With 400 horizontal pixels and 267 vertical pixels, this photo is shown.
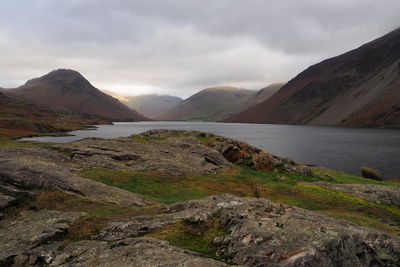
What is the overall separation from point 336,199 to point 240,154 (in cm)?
2134

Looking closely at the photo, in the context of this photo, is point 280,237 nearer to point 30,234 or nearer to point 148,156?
point 30,234

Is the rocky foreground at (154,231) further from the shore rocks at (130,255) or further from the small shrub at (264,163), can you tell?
the small shrub at (264,163)

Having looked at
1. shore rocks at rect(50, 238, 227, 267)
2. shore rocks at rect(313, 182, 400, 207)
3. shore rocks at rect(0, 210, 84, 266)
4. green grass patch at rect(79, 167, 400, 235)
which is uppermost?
shore rocks at rect(50, 238, 227, 267)

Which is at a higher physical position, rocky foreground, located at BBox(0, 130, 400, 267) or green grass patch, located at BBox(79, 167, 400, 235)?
rocky foreground, located at BBox(0, 130, 400, 267)

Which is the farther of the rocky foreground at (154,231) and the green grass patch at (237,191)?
the green grass patch at (237,191)

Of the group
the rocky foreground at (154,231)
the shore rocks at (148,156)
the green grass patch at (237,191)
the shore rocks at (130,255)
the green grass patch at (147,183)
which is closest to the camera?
the shore rocks at (130,255)

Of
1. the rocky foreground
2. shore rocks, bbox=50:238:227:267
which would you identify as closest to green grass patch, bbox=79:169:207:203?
the rocky foreground

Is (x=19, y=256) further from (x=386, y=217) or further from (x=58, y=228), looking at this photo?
(x=386, y=217)

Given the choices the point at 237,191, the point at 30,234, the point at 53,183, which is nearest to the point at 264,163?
the point at 237,191

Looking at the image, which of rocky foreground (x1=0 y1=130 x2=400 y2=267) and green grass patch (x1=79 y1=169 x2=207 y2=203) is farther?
green grass patch (x1=79 y1=169 x2=207 y2=203)

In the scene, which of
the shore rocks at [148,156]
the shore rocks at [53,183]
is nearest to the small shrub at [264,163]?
the shore rocks at [148,156]

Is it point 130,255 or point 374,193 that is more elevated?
point 130,255

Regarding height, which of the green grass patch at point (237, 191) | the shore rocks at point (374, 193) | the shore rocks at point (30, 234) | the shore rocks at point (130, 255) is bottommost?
the shore rocks at point (374, 193)

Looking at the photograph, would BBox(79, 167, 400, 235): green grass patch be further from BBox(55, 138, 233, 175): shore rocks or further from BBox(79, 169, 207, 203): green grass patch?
BBox(55, 138, 233, 175): shore rocks
